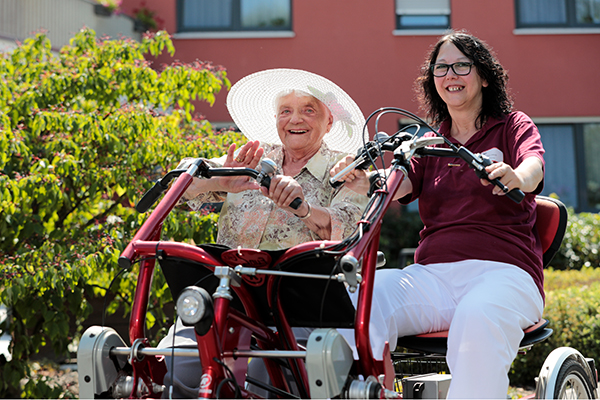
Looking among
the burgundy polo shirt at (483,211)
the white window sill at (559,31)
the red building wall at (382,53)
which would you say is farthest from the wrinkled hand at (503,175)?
the white window sill at (559,31)

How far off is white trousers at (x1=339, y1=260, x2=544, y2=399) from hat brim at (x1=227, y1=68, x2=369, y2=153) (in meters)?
0.96

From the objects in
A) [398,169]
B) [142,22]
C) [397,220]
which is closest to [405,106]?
[397,220]

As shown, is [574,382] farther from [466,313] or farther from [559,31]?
[559,31]

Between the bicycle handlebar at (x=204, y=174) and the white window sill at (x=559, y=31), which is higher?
the white window sill at (x=559, y=31)

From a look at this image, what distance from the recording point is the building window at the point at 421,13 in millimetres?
12211

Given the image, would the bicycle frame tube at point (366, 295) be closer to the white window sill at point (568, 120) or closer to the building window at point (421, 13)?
the building window at point (421, 13)

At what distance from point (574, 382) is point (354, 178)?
1.36m

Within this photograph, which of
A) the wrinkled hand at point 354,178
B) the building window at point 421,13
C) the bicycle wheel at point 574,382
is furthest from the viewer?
the building window at point 421,13

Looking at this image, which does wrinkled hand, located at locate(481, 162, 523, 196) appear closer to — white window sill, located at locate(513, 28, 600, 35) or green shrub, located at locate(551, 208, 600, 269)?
green shrub, located at locate(551, 208, 600, 269)

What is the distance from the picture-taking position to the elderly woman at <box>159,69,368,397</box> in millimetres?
3119

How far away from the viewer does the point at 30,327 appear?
452 centimetres

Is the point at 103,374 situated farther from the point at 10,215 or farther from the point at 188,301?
the point at 10,215

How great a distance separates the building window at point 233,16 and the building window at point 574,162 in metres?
4.97

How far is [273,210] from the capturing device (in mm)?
3426
